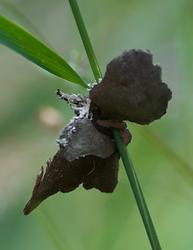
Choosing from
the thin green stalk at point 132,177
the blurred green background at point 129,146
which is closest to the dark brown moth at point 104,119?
the thin green stalk at point 132,177

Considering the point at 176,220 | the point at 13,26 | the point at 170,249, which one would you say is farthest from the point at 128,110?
the point at 176,220

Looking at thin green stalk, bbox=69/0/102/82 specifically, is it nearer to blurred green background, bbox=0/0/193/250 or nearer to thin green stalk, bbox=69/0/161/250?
thin green stalk, bbox=69/0/161/250

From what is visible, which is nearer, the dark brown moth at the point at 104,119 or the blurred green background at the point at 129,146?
the dark brown moth at the point at 104,119

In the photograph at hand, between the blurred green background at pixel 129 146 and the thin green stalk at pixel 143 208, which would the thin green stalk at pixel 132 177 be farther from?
the blurred green background at pixel 129 146

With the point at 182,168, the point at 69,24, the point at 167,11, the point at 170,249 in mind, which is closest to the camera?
the point at 182,168

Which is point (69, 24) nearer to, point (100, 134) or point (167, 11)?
point (167, 11)

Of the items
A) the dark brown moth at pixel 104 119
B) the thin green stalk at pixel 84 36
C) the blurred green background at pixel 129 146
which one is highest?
the blurred green background at pixel 129 146
